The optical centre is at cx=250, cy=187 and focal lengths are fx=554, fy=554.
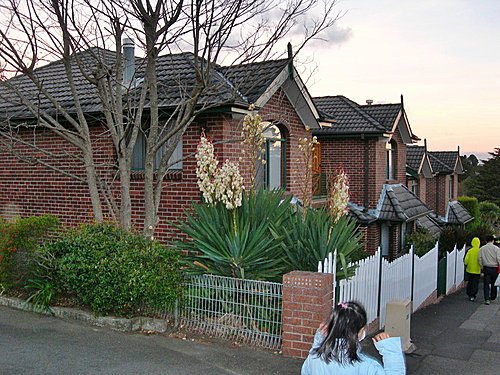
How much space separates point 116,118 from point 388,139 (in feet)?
40.4

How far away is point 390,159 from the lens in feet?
69.7

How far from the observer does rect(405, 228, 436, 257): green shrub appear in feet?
66.7

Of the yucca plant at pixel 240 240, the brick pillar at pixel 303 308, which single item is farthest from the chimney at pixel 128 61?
the brick pillar at pixel 303 308

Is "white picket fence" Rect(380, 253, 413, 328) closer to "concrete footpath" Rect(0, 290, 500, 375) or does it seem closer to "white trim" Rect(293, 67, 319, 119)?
"concrete footpath" Rect(0, 290, 500, 375)

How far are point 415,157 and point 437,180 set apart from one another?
5968 millimetres

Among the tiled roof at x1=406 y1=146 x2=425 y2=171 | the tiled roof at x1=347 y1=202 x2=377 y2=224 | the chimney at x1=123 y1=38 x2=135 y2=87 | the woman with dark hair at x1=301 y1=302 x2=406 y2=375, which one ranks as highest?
the chimney at x1=123 y1=38 x2=135 y2=87

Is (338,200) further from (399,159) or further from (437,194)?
(437,194)

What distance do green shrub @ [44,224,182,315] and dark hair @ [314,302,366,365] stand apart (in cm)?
455

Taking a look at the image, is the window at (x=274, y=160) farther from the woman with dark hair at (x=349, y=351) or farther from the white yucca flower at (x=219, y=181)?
the woman with dark hair at (x=349, y=351)

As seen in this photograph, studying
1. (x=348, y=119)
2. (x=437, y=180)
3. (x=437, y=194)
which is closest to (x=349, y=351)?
(x=348, y=119)

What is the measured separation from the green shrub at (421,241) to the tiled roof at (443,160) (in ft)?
35.3

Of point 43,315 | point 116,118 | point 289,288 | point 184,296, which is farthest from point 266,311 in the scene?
point 116,118

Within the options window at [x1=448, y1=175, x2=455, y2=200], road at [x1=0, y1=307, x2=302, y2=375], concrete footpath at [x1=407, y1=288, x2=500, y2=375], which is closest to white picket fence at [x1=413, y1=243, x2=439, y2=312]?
concrete footpath at [x1=407, y1=288, x2=500, y2=375]

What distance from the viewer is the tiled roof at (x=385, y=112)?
19.4 metres
